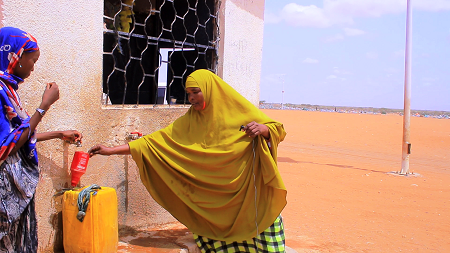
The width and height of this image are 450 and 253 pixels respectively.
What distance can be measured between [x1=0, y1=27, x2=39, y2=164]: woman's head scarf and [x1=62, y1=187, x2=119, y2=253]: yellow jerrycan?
3.09 feet

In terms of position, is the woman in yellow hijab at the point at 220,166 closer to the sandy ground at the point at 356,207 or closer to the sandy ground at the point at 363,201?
the sandy ground at the point at 356,207

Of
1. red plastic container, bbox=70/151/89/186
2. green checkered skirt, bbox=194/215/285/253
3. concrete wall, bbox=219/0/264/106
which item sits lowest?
green checkered skirt, bbox=194/215/285/253

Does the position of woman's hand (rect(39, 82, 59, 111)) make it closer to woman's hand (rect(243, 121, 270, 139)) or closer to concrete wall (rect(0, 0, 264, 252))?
concrete wall (rect(0, 0, 264, 252))

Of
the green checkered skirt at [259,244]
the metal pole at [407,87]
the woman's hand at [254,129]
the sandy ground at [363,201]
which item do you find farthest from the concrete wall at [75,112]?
the metal pole at [407,87]

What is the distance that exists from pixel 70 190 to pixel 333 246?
10.2 feet

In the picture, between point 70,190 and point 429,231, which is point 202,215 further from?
point 429,231

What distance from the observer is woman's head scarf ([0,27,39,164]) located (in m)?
2.01

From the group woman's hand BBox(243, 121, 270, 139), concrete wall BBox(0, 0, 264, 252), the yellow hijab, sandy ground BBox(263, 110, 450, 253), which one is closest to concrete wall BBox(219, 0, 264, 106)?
concrete wall BBox(0, 0, 264, 252)

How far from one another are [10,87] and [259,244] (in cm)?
224

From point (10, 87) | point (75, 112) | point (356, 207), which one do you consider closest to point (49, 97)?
point (10, 87)

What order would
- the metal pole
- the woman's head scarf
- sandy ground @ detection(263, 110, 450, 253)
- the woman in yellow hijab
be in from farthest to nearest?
the metal pole < sandy ground @ detection(263, 110, 450, 253) < the woman in yellow hijab < the woman's head scarf

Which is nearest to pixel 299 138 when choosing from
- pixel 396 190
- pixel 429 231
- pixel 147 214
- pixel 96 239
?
pixel 396 190

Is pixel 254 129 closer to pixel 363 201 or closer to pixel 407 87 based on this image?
pixel 363 201

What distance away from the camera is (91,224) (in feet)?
9.34
